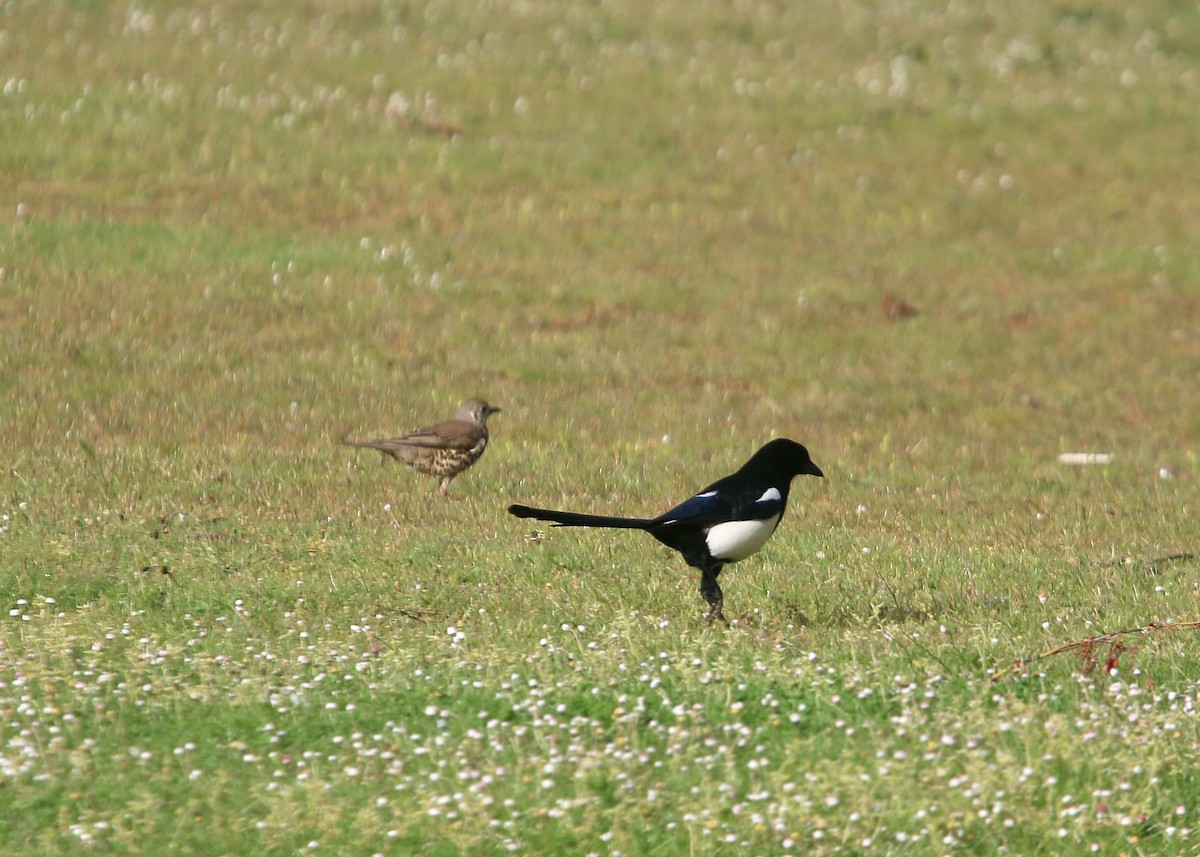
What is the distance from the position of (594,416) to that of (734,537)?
5.94 m

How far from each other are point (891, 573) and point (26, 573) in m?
5.28

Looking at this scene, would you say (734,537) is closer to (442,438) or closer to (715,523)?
(715,523)

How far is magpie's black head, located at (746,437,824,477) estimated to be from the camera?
31.9 feet

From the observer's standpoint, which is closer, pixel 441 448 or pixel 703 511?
pixel 703 511

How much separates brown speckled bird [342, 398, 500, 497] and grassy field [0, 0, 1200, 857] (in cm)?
25

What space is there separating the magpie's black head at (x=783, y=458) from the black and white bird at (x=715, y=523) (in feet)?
0.56

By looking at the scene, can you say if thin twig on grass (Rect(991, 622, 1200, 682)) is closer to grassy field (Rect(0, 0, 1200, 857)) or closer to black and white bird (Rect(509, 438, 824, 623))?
grassy field (Rect(0, 0, 1200, 857))

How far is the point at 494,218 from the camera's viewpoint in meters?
20.2

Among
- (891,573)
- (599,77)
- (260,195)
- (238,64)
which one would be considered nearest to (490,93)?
(599,77)

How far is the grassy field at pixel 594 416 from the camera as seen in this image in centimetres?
673

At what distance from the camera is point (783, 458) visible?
9.80 metres

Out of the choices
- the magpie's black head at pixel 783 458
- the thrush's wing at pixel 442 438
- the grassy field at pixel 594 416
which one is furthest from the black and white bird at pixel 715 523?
the thrush's wing at pixel 442 438

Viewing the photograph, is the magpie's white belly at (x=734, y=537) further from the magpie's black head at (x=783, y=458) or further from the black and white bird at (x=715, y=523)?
the magpie's black head at (x=783, y=458)

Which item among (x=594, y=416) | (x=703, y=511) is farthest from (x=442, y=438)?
(x=703, y=511)
